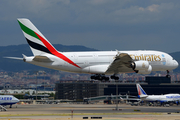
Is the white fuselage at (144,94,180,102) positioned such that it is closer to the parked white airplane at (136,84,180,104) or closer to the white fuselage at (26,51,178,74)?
the parked white airplane at (136,84,180,104)

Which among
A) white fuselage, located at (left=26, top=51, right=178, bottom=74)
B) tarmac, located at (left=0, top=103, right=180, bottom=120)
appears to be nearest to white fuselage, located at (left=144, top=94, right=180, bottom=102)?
tarmac, located at (left=0, top=103, right=180, bottom=120)

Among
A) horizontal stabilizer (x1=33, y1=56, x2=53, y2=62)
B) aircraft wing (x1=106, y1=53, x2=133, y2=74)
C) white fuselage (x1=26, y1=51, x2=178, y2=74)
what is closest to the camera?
aircraft wing (x1=106, y1=53, x2=133, y2=74)

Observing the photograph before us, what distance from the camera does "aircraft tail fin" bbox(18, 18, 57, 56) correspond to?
196ft

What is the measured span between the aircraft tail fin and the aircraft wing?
11.2 metres

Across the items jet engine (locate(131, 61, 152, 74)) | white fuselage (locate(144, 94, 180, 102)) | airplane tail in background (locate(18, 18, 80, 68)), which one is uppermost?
airplane tail in background (locate(18, 18, 80, 68))

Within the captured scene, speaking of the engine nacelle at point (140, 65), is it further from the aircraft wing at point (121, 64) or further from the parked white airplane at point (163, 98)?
the parked white airplane at point (163, 98)

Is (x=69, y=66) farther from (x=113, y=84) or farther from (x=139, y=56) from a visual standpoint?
(x=113, y=84)

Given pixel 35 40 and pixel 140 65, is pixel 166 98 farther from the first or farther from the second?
pixel 35 40

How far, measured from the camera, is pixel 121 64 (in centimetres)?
5881

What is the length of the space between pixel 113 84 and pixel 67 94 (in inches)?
1199

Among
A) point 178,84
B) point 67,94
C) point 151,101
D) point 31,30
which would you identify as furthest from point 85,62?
point 67,94

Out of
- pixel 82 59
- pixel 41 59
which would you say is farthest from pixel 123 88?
pixel 41 59

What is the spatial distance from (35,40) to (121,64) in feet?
54.7

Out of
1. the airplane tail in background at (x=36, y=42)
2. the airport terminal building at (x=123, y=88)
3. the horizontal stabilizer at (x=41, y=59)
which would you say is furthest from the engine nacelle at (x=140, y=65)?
the airport terminal building at (x=123, y=88)
